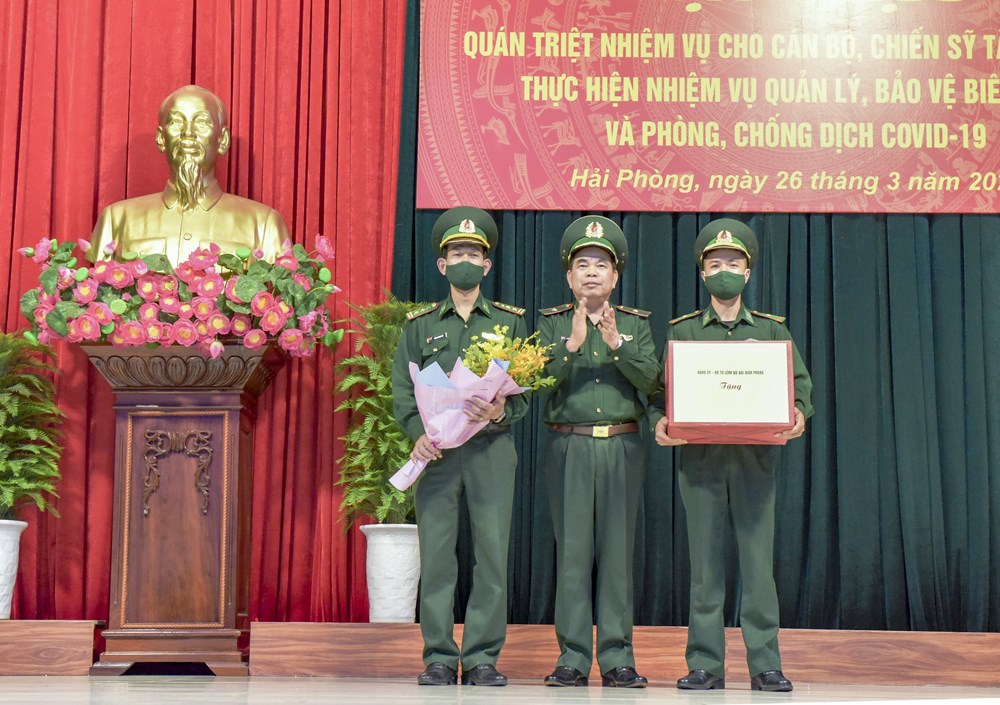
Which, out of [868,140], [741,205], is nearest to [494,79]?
[741,205]

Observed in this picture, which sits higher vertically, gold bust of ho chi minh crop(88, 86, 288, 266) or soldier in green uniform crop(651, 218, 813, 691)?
gold bust of ho chi minh crop(88, 86, 288, 266)

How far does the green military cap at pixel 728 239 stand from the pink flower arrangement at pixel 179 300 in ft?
4.63

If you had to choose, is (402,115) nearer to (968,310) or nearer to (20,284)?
(20,284)

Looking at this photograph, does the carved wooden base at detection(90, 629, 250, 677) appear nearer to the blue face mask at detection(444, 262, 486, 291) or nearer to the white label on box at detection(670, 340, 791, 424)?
the blue face mask at detection(444, 262, 486, 291)

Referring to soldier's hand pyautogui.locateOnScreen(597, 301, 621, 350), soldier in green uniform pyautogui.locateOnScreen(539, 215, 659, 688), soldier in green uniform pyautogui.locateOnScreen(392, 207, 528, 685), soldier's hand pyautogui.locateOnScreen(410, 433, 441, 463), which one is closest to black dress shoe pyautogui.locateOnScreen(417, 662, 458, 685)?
soldier in green uniform pyautogui.locateOnScreen(392, 207, 528, 685)

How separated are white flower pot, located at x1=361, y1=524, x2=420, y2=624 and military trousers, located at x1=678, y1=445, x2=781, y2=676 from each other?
1.13 metres

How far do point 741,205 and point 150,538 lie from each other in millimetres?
2671

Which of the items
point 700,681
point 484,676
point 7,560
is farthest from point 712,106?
point 7,560

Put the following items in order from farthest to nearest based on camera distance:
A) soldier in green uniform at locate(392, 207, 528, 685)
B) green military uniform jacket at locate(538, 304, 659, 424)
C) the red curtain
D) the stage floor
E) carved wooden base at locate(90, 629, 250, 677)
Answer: the red curtain < carved wooden base at locate(90, 629, 250, 677) < green military uniform jacket at locate(538, 304, 659, 424) < soldier in green uniform at locate(392, 207, 528, 685) < the stage floor

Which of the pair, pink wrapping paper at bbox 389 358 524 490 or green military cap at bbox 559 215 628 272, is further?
green military cap at bbox 559 215 628 272

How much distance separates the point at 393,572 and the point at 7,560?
1403 millimetres

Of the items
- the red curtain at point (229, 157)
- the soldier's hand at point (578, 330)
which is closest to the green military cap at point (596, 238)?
the soldier's hand at point (578, 330)

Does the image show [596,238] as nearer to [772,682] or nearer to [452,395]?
[452,395]

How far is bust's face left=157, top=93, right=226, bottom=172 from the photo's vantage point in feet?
15.4
